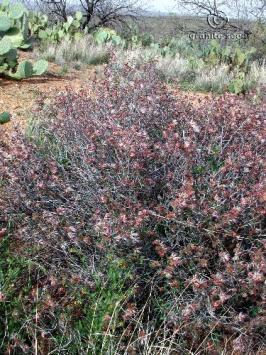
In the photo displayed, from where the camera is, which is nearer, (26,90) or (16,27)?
(26,90)

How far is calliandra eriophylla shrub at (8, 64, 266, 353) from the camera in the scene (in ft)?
8.98

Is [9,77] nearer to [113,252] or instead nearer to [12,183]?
[12,183]

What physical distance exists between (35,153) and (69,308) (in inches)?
61.5

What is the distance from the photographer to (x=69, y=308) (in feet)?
8.66

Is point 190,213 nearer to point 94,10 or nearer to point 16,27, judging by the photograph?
point 16,27

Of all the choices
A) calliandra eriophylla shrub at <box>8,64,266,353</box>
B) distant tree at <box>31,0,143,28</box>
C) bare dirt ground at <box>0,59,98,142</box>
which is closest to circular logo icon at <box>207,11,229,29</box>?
distant tree at <box>31,0,143,28</box>

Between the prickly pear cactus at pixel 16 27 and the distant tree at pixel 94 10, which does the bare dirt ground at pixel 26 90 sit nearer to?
the prickly pear cactus at pixel 16 27

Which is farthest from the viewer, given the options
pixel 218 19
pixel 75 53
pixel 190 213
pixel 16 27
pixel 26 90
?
pixel 218 19

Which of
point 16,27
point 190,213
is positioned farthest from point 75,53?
point 190,213

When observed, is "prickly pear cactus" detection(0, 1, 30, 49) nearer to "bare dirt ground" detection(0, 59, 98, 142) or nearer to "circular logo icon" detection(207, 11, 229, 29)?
"bare dirt ground" detection(0, 59, 98, 142)

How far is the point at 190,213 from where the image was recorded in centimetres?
297

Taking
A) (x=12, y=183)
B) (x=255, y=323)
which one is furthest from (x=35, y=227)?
(x=255, y=323)

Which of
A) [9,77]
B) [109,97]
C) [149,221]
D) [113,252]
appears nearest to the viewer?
[113,252]

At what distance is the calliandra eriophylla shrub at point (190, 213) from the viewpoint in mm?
2738
